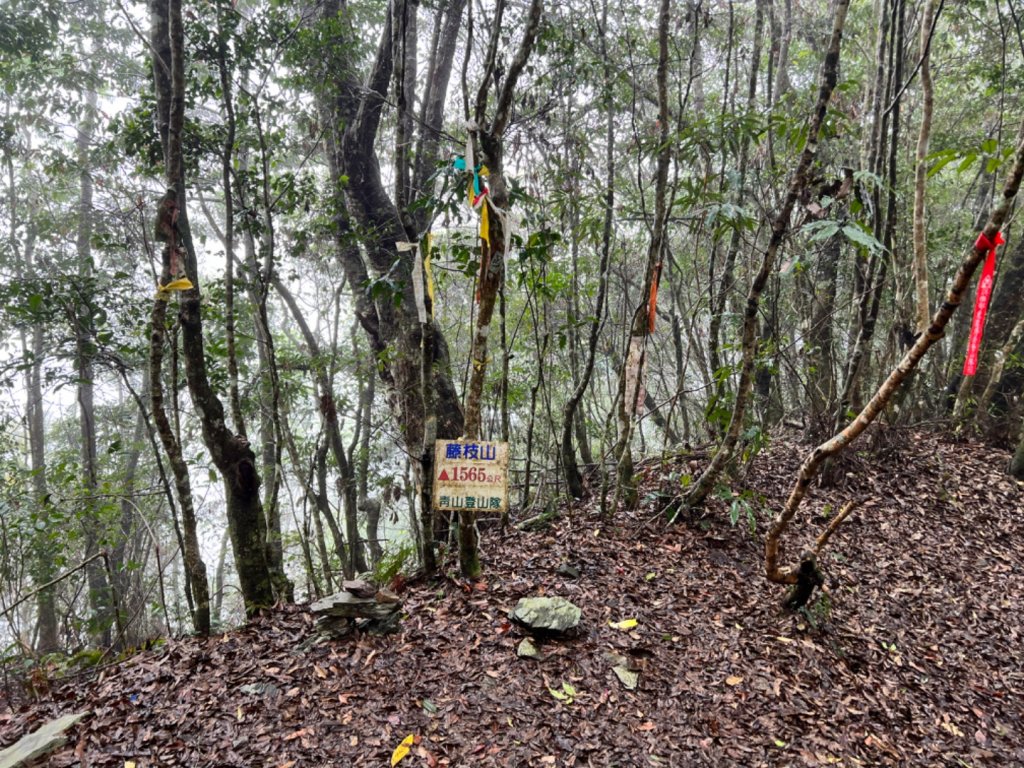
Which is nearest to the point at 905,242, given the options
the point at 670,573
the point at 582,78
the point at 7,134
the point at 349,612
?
the point at 582,78

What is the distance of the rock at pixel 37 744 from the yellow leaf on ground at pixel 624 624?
3044 mm

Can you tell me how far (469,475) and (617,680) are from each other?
4.95ft

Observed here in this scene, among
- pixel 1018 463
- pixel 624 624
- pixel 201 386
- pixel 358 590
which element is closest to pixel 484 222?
pixel 201 386

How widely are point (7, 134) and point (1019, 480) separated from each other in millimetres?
12478

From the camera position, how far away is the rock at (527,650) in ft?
11.7

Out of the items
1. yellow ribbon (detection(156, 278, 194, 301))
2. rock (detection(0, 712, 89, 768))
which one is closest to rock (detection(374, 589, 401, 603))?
rock (detection(0, 712, 89, 768))

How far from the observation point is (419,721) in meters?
3.08

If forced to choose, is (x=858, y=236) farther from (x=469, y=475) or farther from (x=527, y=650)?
(x=527, y=650)

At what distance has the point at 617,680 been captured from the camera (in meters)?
3.43

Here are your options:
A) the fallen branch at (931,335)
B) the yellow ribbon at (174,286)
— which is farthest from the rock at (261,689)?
the fallen branch at (931,335)

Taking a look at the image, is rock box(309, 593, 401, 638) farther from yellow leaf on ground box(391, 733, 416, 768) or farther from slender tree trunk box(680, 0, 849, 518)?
slender tree trunk box(680, 0, 849, 518)

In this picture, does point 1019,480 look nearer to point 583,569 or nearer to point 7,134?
point 583,569

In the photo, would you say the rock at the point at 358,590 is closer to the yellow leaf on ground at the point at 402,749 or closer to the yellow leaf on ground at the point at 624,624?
the yellow leaf on ground at the point at 402,749

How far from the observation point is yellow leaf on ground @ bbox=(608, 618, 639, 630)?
3842 millimetres
